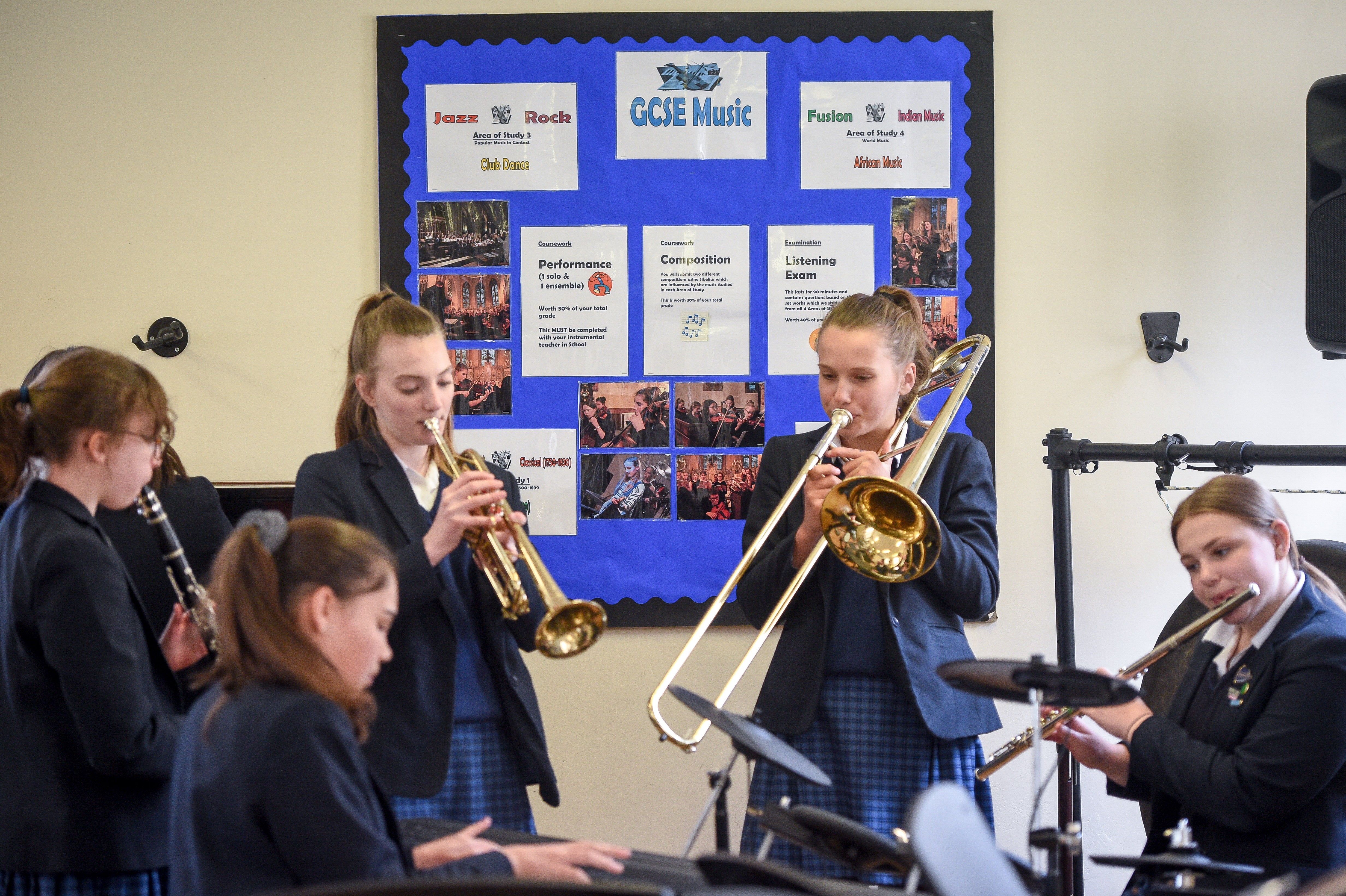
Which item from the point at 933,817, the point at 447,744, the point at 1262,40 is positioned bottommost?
the point at 447,744

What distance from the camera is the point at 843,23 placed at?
3.19 m

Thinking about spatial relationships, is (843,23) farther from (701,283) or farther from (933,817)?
(933,817)

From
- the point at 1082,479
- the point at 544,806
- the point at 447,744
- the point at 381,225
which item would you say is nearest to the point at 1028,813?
the point at 1082,479

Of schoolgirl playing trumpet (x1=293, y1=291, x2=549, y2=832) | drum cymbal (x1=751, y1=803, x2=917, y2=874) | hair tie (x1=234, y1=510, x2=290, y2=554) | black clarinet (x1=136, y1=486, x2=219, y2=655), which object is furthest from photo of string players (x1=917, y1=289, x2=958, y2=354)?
hair tie (x1=234, y1=510, x2=290, y2=554)

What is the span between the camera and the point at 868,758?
208cm

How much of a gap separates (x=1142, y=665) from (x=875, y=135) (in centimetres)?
172

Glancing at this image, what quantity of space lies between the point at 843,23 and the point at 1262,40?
1.23 meters

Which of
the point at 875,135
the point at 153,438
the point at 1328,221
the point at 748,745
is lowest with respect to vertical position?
the point at 748,745

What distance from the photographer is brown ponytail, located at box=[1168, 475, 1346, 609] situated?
2068mm

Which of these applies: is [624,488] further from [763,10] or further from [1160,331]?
[1160,331]

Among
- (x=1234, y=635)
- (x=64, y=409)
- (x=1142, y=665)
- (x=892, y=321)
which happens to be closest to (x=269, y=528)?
(x=64, y=409)

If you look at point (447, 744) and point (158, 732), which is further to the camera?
point (447, 744)

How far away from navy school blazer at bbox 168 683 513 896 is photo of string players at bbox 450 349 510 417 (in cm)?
192

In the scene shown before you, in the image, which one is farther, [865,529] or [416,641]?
[865,529]
